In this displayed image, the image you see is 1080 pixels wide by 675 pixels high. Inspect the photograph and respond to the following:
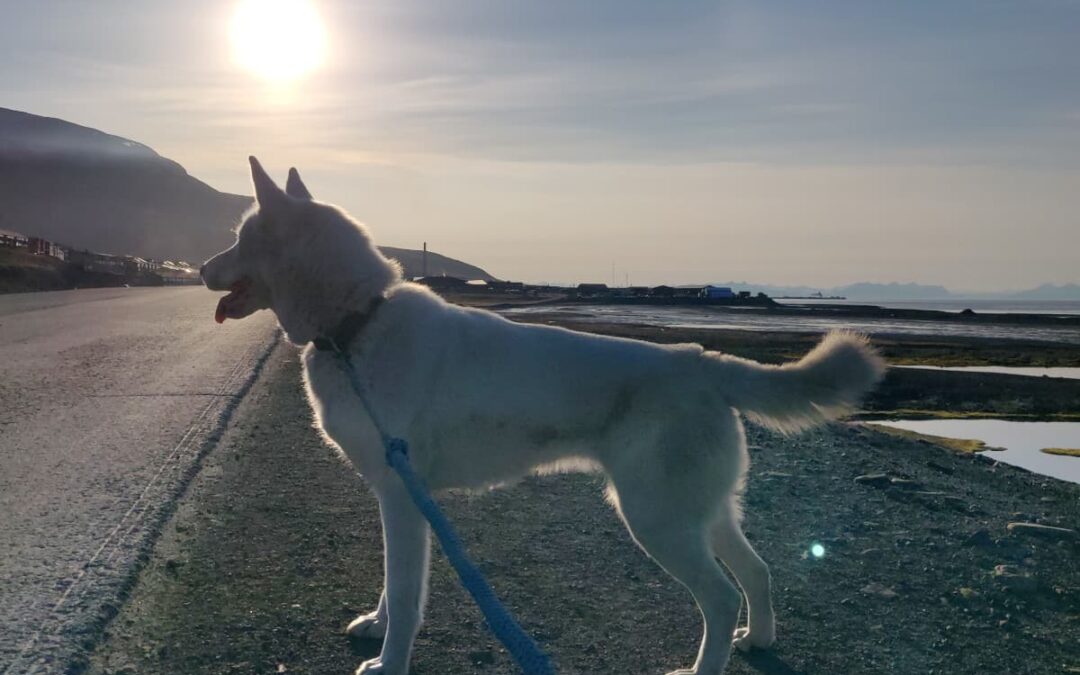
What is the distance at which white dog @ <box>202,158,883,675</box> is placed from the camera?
14.6 ft

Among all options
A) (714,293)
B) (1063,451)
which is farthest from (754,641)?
(714,293)

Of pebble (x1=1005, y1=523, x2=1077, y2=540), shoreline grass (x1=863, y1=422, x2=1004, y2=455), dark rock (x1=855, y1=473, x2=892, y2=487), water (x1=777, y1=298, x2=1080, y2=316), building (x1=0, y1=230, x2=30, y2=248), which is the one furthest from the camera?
water (x1=777, y1=298, x2=1080, y2=316)

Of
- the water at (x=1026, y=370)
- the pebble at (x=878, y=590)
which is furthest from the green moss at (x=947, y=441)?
the water at (x=1026, y=370)

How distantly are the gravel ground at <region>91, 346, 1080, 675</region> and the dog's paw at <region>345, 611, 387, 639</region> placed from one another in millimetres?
83

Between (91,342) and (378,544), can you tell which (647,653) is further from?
(91,342)

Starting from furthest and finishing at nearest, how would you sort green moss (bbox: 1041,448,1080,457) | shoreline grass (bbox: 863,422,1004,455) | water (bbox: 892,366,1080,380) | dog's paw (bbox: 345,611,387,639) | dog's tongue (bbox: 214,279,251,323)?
water (bbox: 892,366,1080,380), green moss (bbox: 1041,448,1080,457), shoreline grass (bbox: 863,422,1004,455), dog's tongue (bbox: 214,279,251,323), dog's paw (bbox: 345,611,387,639)

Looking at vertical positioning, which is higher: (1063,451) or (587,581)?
(587,581)

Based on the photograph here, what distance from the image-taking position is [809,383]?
185 inches

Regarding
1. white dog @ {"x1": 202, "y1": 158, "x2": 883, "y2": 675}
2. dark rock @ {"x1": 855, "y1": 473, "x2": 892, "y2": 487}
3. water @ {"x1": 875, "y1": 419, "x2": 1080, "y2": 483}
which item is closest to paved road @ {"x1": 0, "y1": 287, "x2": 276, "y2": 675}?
white dog @ {"x1": 202, "y1": 158, "x2": 883, "y2": 675}

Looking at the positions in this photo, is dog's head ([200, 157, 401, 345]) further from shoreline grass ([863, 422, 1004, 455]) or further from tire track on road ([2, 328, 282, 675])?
shoreline grass ([863, 422, 1004, 455])

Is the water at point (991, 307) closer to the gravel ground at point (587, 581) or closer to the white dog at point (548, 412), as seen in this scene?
the gravel ground at point (587, 581)

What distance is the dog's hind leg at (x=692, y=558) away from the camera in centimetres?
434

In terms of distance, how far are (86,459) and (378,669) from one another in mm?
4823

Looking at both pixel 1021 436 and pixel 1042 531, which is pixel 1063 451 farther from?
pixel 1042 531
